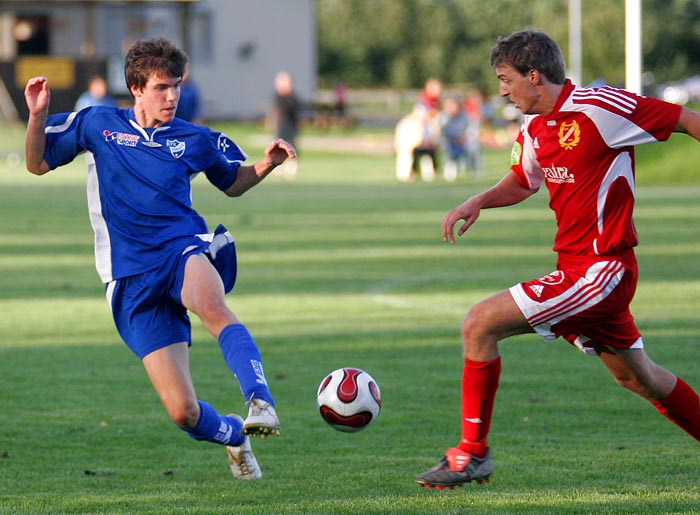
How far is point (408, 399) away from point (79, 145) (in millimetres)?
3029

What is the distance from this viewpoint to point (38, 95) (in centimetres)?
630

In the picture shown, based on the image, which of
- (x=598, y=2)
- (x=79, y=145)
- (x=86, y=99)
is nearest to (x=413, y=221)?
(x=86, y=99)

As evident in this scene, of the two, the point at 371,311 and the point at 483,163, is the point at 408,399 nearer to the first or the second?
the point at 371,311

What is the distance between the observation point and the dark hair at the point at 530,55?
6.05 meters

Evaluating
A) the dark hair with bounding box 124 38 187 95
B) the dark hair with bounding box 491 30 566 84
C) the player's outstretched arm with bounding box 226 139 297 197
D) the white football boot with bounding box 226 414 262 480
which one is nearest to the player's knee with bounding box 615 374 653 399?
the dark hair with bounding box 491 30 566 84

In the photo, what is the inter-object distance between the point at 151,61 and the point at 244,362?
1.52m

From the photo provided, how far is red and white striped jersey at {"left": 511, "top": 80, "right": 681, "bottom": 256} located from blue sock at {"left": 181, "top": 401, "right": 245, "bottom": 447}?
1.74 metres

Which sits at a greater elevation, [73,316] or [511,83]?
[511,83]

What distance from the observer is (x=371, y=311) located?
12344mm

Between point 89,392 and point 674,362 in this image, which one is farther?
point 674,362

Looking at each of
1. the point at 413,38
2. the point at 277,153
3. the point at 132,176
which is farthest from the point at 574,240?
the point at 413,38

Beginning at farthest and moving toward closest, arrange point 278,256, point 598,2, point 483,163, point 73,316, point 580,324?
point 598,2
point 483,163
point 278,256
point 73,316
point 580,324

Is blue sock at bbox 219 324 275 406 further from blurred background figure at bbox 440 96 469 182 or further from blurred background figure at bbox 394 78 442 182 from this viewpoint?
blurred background figure at bbox 440 96 469 182

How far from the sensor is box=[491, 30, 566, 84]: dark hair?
6051mm
